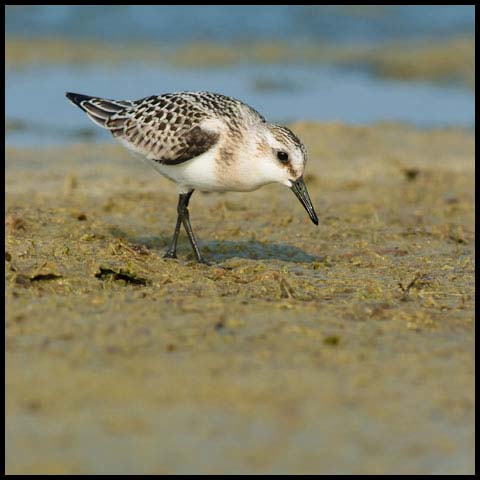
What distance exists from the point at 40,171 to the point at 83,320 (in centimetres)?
697

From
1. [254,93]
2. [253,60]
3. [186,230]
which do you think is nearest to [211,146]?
[186,230]

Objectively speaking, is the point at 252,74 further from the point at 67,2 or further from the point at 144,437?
the point at 144,437

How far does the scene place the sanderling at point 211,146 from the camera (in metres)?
8.73

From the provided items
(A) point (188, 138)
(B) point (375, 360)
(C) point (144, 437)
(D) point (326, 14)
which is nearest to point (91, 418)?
(C) point (144, 437)

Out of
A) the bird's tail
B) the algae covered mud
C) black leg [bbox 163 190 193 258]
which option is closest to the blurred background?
the bird's tail

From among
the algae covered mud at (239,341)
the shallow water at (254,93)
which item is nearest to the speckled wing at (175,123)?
the algae covered mud at (239,341)

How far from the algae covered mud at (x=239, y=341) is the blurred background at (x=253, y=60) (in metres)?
6.01

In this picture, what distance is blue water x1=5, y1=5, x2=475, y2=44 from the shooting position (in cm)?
2544

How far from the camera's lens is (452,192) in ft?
41.9

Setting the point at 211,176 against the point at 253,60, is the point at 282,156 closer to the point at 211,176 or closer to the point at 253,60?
the point at 211,176

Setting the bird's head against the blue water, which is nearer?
the bird's head

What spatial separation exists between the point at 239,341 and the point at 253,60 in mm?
17734

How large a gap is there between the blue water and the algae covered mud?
14.6 meters

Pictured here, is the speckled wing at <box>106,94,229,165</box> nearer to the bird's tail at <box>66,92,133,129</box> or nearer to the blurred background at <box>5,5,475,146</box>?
the bird's tail at <box>66,92,133,129</box>
